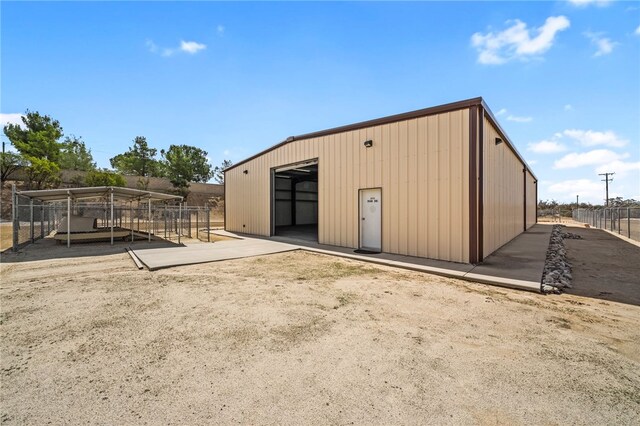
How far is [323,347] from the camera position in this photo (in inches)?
116

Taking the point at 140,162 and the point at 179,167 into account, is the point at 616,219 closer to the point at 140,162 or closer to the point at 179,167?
the point at 179,167

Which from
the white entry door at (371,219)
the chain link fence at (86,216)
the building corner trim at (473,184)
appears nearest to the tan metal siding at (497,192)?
the building corner trim at (473,184)

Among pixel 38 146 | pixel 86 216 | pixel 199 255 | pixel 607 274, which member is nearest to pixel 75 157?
pixel 38 146

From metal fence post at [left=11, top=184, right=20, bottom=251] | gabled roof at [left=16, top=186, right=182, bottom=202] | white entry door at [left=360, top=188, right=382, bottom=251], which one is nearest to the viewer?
white entry door at [left=360, top=188, right=382, bottom=251]

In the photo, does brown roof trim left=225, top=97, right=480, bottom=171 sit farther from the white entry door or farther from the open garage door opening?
the open garage door opening

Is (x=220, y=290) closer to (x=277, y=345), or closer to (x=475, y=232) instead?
(x=277, y=345)

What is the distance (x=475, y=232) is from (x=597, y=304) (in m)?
2.88

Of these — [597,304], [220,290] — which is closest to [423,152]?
[597,304]

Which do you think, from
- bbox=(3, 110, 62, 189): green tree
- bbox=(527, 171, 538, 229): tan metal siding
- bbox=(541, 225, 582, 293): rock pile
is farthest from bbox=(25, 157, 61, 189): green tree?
bbox=(527, 171, 538, 229): tan metal siding

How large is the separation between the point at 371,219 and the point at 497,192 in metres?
4.51

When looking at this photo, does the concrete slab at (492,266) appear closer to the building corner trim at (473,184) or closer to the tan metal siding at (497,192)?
the building corner trim at (473,184)

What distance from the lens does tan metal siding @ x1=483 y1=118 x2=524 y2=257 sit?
798 centimetres

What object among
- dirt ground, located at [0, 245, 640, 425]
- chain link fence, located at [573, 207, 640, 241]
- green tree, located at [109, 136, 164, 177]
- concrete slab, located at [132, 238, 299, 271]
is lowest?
dirt ground, located at [0, 245, 640, 425]

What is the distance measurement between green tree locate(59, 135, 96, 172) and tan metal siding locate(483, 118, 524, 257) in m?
47.5
